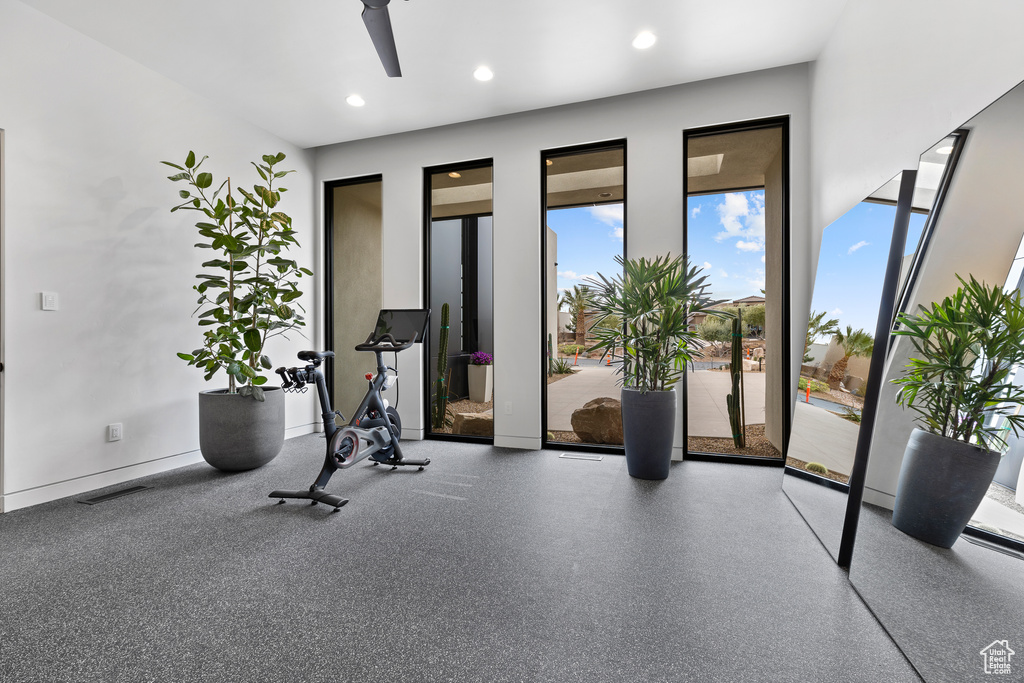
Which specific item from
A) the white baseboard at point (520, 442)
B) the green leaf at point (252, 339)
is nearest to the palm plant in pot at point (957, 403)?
the white baseboard at point (520, 442)

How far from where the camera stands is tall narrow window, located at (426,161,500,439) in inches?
179

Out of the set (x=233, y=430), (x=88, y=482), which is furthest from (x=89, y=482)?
(x=233, y=430)

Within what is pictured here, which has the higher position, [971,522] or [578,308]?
[578,308]

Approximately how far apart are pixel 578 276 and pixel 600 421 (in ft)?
4.36

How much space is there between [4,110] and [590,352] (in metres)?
4.21

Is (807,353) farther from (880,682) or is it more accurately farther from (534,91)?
(534,91)

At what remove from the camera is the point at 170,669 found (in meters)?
1.39

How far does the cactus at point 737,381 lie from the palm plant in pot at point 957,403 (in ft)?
6.92

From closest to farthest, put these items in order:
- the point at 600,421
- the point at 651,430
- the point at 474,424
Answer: the point at 651,430 → the point at 600,421 → the point at 474,424

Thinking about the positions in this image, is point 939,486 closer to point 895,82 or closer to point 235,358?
point 895,82

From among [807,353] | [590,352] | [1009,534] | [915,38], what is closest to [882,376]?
[1009,534]

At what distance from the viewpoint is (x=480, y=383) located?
4.59m

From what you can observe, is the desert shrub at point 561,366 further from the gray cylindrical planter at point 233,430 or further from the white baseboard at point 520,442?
the gray cylindrical planter at point 233,430

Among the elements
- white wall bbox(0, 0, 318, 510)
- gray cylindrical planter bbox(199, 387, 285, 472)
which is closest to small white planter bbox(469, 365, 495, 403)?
gray cylindrical planter bbox(199, 387, 285, 472)
